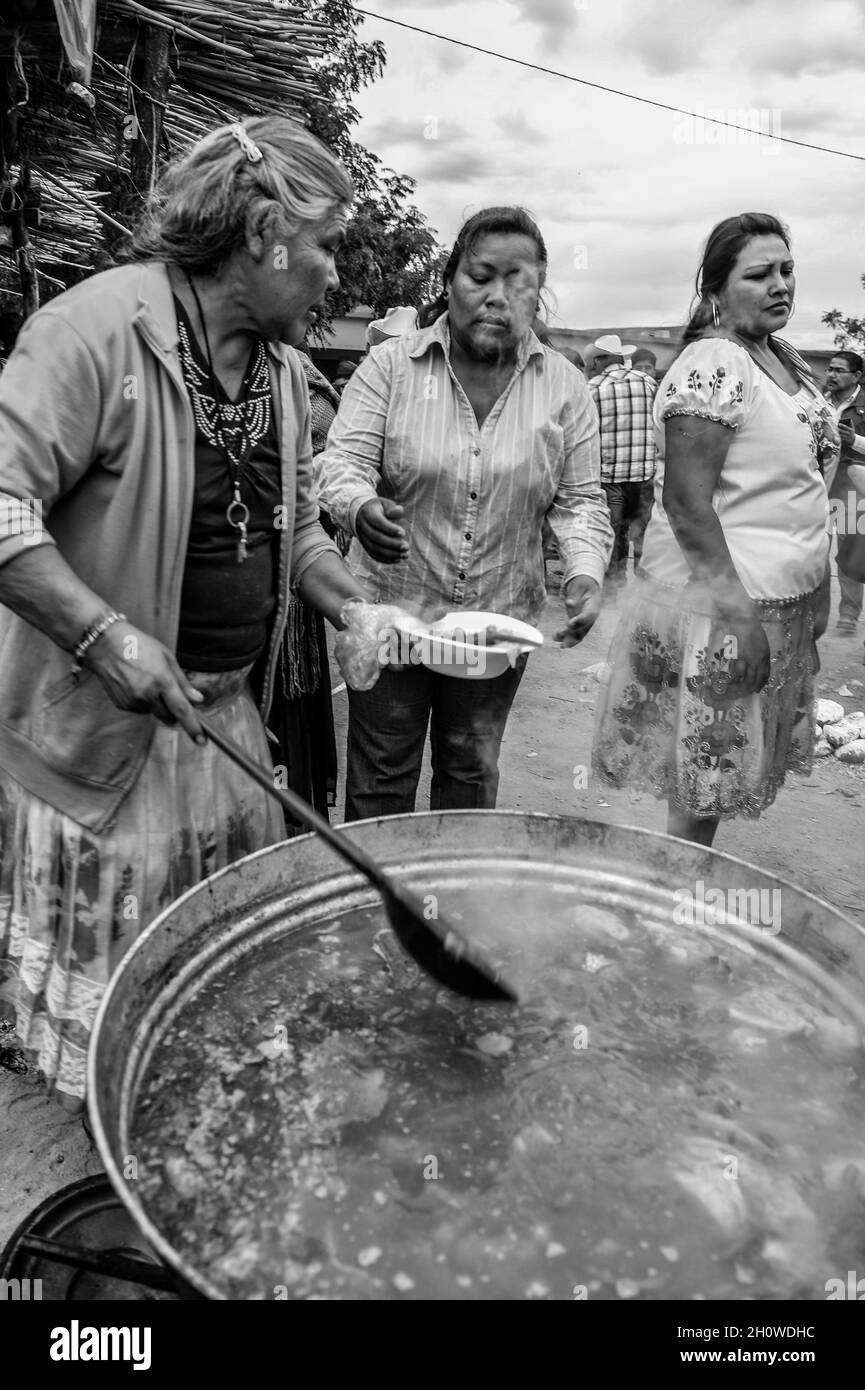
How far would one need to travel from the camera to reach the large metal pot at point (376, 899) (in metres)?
1.23

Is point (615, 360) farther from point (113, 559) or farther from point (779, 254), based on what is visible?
point (113, 559)

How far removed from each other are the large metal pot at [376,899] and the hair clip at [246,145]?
1189 millimetres

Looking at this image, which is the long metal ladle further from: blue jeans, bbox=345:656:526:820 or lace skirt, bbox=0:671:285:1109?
blue jeans, bbox=345:656:526:820

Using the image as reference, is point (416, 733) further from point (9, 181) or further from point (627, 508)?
point (627, 508)

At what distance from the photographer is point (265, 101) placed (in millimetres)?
3990

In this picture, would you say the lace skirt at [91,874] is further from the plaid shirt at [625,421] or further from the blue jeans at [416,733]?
the plaid shirt at [625,421]

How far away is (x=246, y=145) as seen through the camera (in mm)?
1623

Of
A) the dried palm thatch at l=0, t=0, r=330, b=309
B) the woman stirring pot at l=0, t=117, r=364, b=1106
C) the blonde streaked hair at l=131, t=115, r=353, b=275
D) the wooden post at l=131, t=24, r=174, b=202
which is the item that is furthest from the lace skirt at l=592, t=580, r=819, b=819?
the dried palm thatch at l=0, t=0, r=330, b=309

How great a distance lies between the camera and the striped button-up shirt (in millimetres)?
2500

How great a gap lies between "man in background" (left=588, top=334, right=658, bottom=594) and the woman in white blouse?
12.5ft

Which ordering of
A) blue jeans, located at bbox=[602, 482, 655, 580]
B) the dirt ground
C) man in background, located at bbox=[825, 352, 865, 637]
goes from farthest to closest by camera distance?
blue jeans, located at bbox=[602, 482, 655, 580], man in background, located at bbox=[825, 352, 865, 637], the dirt ground

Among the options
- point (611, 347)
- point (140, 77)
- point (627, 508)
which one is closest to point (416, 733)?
point (140, 77)

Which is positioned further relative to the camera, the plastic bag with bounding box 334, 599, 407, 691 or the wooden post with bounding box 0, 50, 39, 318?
the wooden post with bounding box 0, 50, 39, 318
